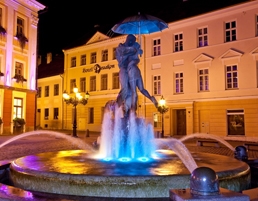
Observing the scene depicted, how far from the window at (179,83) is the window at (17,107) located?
13.0m

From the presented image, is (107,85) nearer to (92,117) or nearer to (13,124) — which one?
(92,117)

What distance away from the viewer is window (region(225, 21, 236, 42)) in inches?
899

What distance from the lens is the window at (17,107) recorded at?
2400 cm

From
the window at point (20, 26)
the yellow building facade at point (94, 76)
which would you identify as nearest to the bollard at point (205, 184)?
the window at point (20, 26)

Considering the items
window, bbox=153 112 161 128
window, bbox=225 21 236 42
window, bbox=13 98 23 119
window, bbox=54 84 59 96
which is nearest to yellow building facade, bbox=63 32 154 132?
window, bbox=54 84 59 96

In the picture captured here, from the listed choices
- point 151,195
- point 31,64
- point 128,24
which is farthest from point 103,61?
point 151,195

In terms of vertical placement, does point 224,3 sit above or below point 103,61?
above

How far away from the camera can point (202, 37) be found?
80.8 ft

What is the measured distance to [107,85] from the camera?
1249 inches

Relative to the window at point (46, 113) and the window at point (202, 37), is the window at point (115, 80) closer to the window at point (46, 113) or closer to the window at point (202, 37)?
the window at point (202, 37)

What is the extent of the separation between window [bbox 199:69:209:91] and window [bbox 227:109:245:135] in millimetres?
2737

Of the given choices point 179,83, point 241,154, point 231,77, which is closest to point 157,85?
point 179,83

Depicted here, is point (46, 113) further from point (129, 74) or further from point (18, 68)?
point (129, 74)

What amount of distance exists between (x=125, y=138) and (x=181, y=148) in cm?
150
